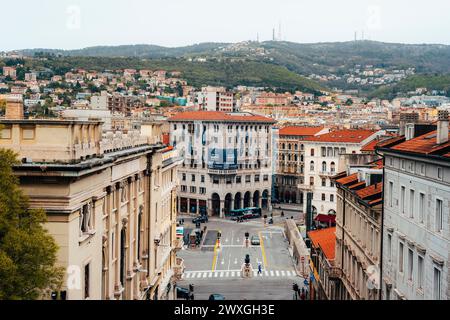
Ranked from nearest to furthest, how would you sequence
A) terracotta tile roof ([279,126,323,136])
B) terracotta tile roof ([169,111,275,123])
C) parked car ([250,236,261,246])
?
1. parked car ([250,236,261,246])
2. terracotta tile roof ([169,111,275,123])
3. terracotta tile roof ([279,126,323,136])

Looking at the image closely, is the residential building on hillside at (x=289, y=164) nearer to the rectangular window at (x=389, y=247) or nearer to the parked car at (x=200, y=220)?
the parked car at (x=200, y=220)

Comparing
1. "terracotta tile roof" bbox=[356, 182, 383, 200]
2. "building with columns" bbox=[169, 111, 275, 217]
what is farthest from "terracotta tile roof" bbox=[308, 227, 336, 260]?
"building with columns" bbox=[169, 111, 275, 217]

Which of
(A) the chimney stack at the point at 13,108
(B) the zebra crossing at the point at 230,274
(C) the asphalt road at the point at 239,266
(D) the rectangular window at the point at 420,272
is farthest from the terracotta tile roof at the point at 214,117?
(D) the rectangular window at the point at 420,272

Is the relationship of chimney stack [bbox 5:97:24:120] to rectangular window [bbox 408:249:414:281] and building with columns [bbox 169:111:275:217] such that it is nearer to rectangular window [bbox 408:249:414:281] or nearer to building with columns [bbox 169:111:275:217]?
rectangular window [bbox 408:249:414:281]

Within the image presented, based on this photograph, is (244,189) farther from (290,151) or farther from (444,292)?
(444,292)

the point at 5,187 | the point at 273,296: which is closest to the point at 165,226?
the point at 273,296

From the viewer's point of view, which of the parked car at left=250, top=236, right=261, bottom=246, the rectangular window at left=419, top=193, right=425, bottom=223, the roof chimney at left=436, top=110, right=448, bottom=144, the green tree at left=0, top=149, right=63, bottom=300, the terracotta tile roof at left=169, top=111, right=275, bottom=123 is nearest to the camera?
the green tree at left=0, top=149, right=63, bottom=300

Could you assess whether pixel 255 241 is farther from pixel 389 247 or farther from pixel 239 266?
pixel 389 247
